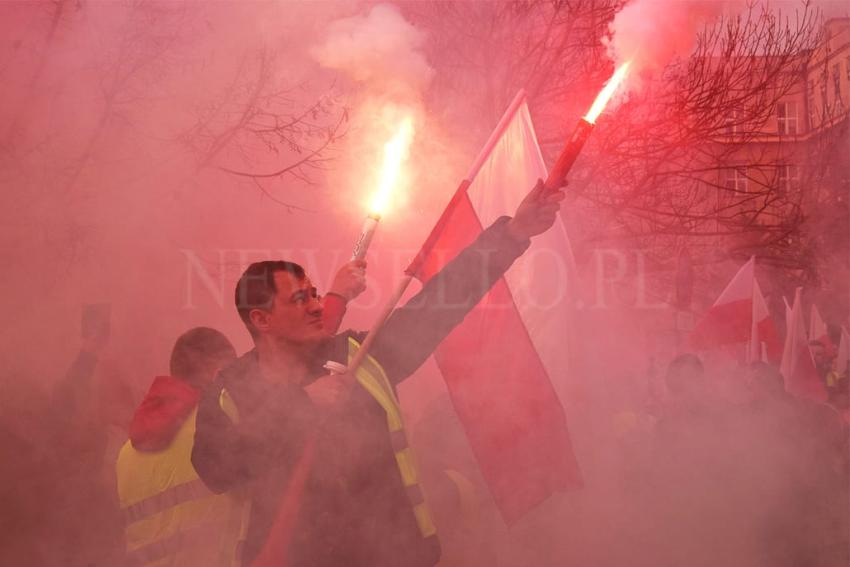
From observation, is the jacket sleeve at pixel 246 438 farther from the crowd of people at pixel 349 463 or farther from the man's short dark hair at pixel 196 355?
the man's short dark hair at pixel 196 355

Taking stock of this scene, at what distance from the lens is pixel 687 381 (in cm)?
342

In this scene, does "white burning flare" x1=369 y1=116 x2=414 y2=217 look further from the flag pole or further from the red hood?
the red hood

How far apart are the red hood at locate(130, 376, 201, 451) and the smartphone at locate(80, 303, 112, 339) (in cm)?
101

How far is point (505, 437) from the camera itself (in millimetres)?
2957

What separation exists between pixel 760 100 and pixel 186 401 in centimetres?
525

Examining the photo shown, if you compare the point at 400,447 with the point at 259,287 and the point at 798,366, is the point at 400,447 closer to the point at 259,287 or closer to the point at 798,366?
the point at 259,287

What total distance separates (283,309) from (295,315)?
1.3 inches

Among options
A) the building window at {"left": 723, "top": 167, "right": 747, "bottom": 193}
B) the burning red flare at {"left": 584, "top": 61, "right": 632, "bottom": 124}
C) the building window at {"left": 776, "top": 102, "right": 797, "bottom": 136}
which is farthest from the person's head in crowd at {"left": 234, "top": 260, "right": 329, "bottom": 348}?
the building window at {"left": 776, "top": 102, "right": 797, "bottom": 136}

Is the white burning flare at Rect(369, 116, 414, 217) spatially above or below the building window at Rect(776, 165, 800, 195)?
below

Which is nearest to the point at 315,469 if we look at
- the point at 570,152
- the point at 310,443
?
the point at 310,443

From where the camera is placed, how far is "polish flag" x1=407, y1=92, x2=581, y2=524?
2.93 metres

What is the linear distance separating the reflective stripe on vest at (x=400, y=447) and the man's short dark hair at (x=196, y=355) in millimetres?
716

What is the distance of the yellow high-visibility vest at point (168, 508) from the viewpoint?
7.54ft

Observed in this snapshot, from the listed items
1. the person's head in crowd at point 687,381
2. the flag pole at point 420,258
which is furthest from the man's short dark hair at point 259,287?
the person's head in crowd at point 687,381
